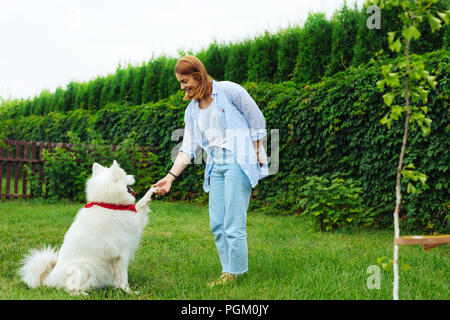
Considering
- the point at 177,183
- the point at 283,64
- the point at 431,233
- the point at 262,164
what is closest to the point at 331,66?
the point at 283,64

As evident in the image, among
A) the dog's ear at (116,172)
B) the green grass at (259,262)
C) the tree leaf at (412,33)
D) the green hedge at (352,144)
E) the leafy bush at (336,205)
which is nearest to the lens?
the tree leaf at (412,33)

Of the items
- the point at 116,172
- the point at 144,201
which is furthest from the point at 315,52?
the point at 116,172

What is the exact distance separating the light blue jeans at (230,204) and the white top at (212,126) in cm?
7

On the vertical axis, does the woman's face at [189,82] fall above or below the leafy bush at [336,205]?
above

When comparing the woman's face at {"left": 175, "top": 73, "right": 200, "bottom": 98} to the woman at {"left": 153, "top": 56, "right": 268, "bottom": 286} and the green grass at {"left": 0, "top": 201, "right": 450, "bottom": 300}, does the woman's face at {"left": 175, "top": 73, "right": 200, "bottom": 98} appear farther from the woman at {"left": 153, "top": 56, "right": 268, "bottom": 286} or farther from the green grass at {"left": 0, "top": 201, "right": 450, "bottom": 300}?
the green grass at {"left": 0, "top": 201, "right": 450, "bottom": 300}

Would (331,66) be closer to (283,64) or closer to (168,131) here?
(283,64)

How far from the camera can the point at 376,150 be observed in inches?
233

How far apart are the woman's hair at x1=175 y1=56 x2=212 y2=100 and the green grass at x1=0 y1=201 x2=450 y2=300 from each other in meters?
1.65

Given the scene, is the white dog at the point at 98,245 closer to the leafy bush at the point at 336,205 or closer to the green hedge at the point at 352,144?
the leafy bush at the point at 336,205

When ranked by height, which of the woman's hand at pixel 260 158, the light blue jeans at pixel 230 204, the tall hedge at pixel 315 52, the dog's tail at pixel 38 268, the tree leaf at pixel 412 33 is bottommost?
the dog's tail at pixel 38 268

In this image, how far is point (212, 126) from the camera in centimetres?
341

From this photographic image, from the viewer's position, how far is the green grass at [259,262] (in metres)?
3.07

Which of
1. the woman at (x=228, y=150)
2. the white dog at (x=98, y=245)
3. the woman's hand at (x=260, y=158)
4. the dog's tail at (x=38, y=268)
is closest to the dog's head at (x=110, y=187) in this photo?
the white dog at (x=98, y=245)
